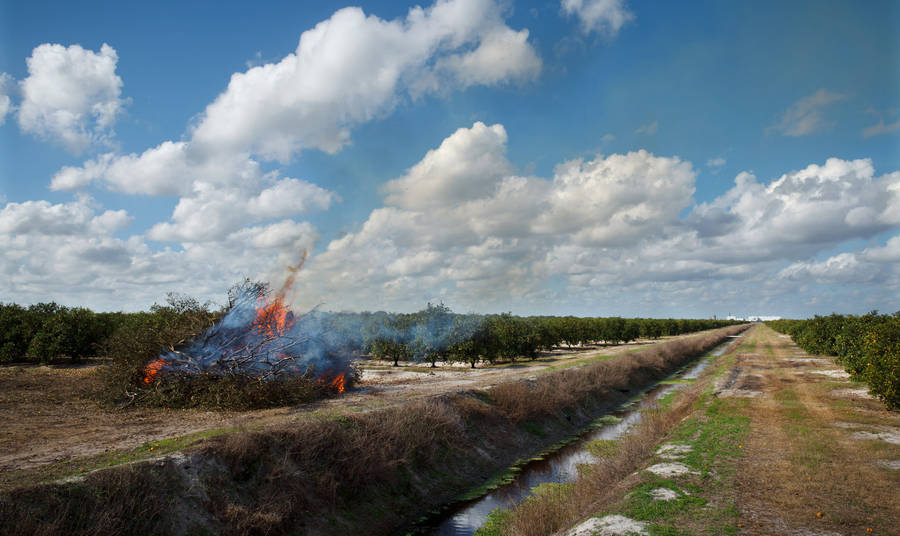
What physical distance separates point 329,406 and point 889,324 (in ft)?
93.5

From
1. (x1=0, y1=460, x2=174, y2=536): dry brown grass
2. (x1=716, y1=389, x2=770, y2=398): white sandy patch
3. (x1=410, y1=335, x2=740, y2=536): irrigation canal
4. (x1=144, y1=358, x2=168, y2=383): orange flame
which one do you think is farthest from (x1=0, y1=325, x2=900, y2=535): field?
(x1=716, y1=389, x2=770, y2=398): white sandy patch

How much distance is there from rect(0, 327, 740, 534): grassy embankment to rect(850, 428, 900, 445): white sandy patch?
12.1m

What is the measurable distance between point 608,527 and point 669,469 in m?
4.90

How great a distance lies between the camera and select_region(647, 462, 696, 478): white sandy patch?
41.4 ft

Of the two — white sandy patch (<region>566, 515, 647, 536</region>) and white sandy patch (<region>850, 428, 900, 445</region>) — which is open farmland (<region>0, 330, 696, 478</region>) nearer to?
white sandy patch (<region>566, 515, 647, 536</region>)

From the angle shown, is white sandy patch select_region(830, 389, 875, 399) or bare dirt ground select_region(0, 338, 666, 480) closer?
bare dirt ground select_region(0, 338, 666, 480)

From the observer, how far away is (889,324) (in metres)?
22.0

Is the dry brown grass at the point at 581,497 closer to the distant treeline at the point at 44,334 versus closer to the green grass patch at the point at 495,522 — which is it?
the green grass patch at the point at 495,522

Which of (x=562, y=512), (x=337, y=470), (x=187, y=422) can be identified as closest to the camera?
(x=562, y=512)

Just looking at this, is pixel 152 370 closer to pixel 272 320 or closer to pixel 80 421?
pixel 80 421

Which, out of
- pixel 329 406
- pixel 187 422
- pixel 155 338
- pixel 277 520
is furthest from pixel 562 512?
pixel 155 338

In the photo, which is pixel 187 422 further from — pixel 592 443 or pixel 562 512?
pixel 592 443

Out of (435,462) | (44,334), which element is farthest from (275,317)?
(44,334)

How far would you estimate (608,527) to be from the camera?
370 inches
